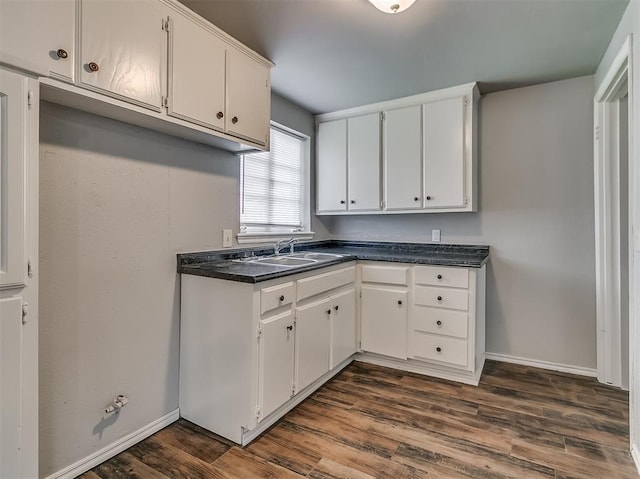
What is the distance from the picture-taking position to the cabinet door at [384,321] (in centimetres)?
270

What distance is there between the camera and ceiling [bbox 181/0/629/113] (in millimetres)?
1795

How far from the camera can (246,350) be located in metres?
1.76

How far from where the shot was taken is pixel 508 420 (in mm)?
2010

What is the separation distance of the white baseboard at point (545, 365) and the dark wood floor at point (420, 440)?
187 mm

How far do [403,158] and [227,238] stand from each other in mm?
1671

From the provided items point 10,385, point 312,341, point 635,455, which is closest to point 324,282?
point 312,341

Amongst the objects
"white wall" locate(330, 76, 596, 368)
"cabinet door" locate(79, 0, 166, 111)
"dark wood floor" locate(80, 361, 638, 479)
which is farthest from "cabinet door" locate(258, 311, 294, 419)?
"white wall" locate(330, 76, 596, 368)

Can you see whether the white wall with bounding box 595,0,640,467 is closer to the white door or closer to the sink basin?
the white door

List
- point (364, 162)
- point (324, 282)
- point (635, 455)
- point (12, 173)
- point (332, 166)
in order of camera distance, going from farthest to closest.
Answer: point (332, 166), point (364, 162), point (324, 282), point (635, 455), point (12, 173)

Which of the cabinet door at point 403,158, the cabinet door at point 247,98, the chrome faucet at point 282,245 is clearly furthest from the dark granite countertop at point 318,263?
the cabinet door at point 247,98

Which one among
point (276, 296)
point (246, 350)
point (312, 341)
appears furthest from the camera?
point (312, 341)

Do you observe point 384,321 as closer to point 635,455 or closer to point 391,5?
point 635,455

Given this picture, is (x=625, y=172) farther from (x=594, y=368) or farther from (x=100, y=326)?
(x=100, y=326)

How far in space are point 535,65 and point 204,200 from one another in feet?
8.29
